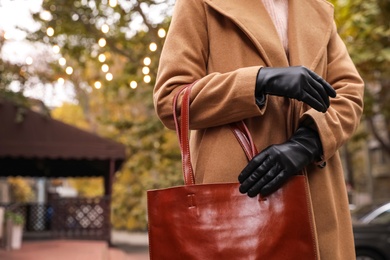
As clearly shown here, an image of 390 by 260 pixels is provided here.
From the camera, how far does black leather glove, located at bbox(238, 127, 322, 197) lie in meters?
1.74

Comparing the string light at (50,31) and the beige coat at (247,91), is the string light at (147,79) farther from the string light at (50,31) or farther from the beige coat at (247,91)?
the beige coat at (247,91)

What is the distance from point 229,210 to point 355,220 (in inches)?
384

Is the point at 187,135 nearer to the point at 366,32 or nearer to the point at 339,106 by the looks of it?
the point at 339,106

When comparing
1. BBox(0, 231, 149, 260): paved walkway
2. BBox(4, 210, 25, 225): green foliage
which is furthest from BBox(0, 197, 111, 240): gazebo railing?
BBox(4, 210, 25, 225): green foliage

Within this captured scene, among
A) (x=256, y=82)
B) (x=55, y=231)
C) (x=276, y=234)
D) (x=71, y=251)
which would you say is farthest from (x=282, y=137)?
(x=55, y=231)

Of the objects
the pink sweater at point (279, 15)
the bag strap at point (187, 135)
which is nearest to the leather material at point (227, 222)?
the bag strap at point (187, 135)

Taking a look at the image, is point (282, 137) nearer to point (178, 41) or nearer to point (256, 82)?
point (256, 82)

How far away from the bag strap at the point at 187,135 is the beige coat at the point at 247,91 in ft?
0.07

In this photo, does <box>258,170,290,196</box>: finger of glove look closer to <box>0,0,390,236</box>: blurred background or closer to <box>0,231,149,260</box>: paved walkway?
<box>0,0,390,236</box>: blurred background

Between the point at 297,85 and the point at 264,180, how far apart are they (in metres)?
0.25

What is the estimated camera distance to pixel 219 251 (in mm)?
1773

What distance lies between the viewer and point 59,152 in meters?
17.8

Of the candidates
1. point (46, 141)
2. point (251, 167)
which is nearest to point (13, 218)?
point (46, 141)

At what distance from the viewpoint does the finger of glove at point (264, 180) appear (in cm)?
174
